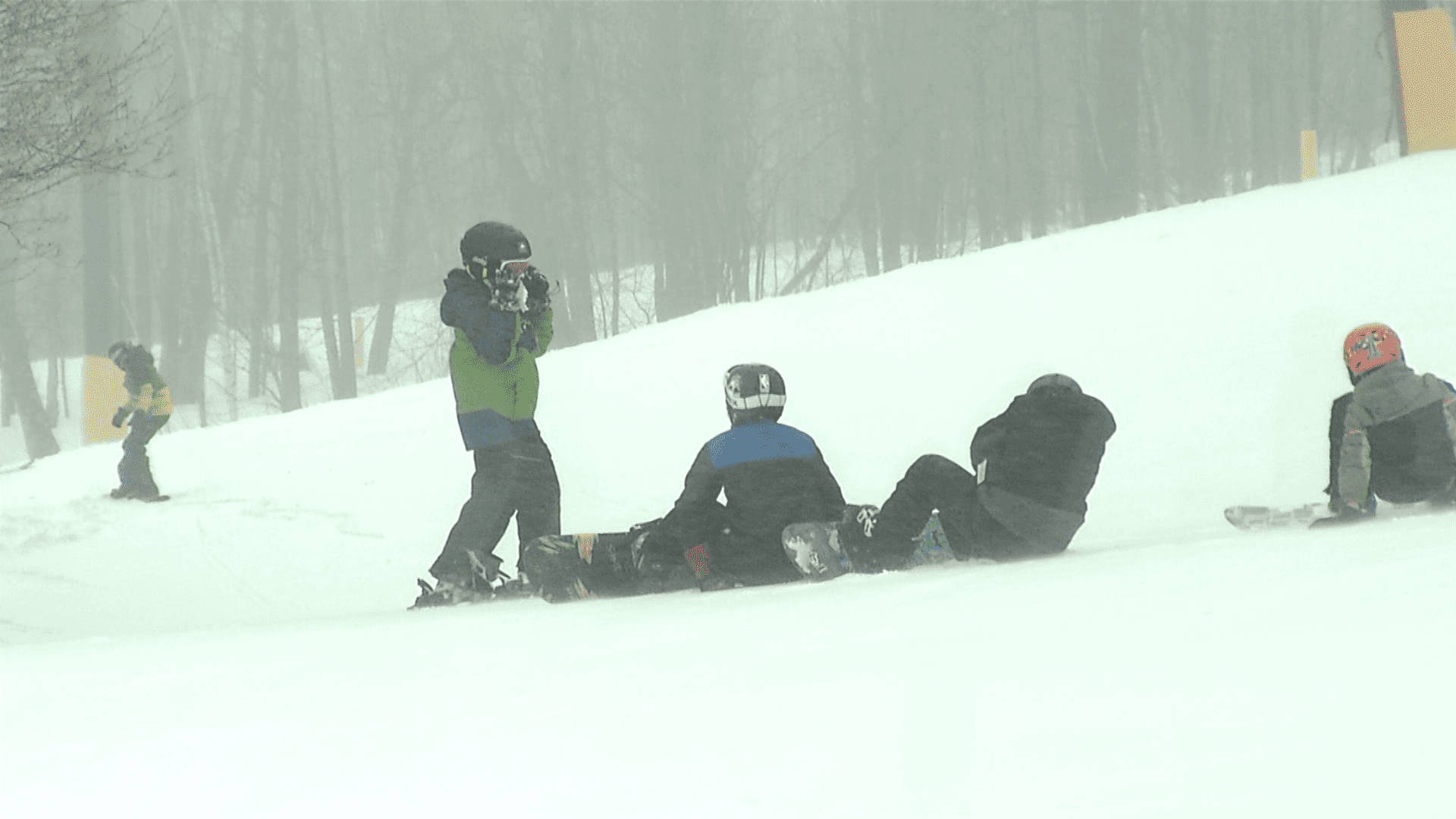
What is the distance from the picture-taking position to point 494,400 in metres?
6.36

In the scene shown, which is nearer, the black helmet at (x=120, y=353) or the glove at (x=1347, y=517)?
the glove at (x=1347, y=517)

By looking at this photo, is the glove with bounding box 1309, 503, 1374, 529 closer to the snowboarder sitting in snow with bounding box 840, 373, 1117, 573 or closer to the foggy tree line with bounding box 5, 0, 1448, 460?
the snowboarder sitting in snow with bounding box 840, 373, 1117, 573

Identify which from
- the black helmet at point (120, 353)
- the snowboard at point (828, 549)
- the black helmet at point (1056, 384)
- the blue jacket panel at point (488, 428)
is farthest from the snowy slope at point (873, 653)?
the black helmet at point (120, 353)

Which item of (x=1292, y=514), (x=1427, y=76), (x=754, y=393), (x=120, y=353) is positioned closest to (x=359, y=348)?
(x=120, y=353)

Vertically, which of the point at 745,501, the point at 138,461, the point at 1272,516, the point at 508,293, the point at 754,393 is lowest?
the point at 1272,516

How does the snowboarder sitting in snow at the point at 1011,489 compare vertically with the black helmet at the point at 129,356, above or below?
below

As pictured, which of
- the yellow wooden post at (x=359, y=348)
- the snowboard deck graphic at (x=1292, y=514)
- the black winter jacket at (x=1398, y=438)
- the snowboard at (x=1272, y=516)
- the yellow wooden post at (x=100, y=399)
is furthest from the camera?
the yellow wooden post at (x=359, y=348)

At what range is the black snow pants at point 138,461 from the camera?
12617 mm

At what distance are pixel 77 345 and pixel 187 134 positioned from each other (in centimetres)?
1815

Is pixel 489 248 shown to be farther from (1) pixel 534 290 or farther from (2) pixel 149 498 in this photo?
(2) pixel 149 498

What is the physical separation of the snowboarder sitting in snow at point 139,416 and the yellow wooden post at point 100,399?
314 inches

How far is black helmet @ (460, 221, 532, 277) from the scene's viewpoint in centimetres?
625

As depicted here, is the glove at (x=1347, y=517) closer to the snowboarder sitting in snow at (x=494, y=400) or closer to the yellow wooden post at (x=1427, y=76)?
the snowboarder sitting in snow at (x=494, y=400)

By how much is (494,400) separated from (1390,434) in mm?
3837
